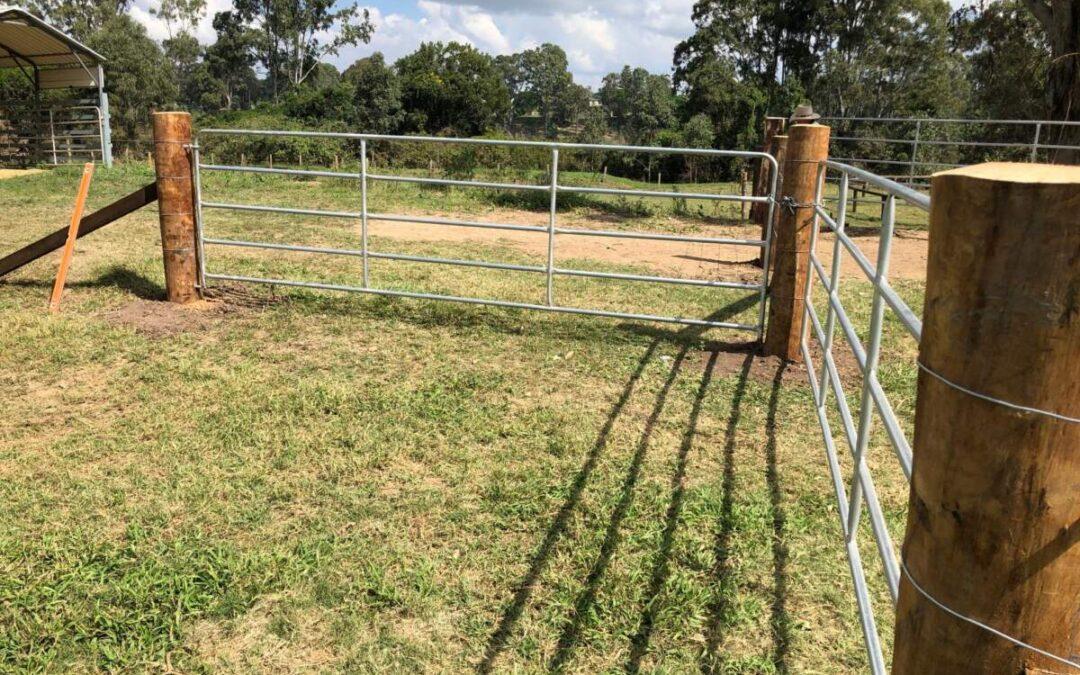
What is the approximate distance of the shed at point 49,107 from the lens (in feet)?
59.6

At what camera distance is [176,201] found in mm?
6270

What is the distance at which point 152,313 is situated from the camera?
621 cm

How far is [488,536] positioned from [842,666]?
1401 mm

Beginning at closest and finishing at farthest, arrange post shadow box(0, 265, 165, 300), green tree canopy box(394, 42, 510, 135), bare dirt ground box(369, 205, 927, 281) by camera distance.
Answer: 1. post shadow box(0, 265, 165, 300)
2. bare dirt ground box(369, 205, 927, 281)
3. green tree canopy box(394, 42, 510, 135)

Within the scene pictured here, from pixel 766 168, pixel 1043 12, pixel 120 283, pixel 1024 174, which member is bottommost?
pixel 120 283

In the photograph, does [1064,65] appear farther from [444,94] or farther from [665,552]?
[444,94]

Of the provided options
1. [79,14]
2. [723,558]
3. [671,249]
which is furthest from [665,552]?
[79,14]

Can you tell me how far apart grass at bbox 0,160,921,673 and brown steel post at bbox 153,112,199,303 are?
1.08ft

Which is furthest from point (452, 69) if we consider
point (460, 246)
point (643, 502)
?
point (643, 502)

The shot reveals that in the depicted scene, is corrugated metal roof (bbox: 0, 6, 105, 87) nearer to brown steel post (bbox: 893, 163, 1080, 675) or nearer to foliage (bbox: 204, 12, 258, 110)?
brown steel post (bbox: 893, 163, 1080, 675)

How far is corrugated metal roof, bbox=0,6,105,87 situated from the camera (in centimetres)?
1683

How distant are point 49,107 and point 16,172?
371cm

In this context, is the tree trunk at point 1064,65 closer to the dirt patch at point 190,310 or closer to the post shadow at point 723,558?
the post shadow at point 723,558

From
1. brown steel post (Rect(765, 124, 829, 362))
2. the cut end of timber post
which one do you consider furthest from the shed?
the cut end of timber post
